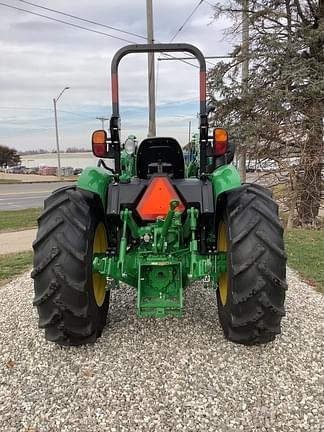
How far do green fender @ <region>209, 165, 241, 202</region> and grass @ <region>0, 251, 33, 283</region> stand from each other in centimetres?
396

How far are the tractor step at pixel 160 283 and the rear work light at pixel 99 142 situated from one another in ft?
3.17

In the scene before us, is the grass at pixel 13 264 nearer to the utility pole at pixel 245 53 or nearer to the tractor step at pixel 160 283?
the tractor step at pixel 160 283

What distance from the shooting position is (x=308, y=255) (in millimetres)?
7461

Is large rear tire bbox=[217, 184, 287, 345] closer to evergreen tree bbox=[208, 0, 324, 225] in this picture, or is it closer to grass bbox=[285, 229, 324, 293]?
grass bbox=[285, 229, 324, 293]

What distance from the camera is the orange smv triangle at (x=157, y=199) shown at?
139 inches

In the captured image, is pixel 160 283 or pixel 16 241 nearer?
pixel 160 283

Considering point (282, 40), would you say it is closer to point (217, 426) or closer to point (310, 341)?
point (310, 341)

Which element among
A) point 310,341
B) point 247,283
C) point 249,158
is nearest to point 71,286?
point 247,283

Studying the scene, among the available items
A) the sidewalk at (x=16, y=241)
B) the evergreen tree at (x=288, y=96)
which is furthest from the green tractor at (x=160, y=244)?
the evergreen tree at (x=288, y=96)

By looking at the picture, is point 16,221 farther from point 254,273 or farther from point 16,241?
point 254,273

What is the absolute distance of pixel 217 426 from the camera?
2.71 meters

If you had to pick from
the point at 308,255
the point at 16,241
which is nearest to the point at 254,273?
the point at 308,255

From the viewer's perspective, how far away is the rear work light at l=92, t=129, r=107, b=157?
3.65 metres

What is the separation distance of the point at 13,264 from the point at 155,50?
481 centimetres
